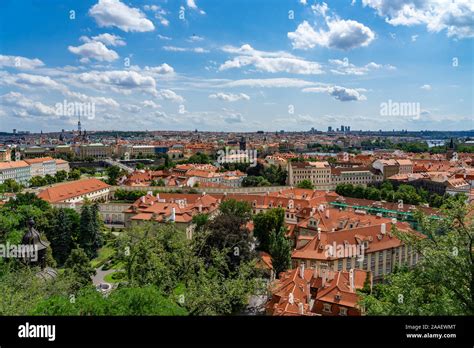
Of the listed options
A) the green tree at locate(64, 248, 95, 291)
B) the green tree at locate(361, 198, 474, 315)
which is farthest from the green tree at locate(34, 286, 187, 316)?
the green tree at locate(64, 248, 95, 291)

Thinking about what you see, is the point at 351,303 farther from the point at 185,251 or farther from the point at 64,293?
the point at 64,293

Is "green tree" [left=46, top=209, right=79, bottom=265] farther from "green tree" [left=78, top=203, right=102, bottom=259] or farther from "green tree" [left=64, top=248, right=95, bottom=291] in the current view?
"green tree" [left=64, top=248, right=95, bottom=291]

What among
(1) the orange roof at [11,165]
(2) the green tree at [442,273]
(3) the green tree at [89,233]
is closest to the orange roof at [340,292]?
(2) the green tree at [442,273]

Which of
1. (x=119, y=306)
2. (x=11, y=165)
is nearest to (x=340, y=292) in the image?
(x=119, y=306)

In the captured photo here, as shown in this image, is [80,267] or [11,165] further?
[11,165]

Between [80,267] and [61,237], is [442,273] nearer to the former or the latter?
[80,267]

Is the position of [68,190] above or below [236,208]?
below

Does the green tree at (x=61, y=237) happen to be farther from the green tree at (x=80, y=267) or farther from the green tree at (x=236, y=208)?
the green tree at (x=236, y=208)

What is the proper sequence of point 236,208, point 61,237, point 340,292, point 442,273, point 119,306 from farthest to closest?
point 236,208 < point 61,237 < point 340,292 < point 119,306 < point 442,273
